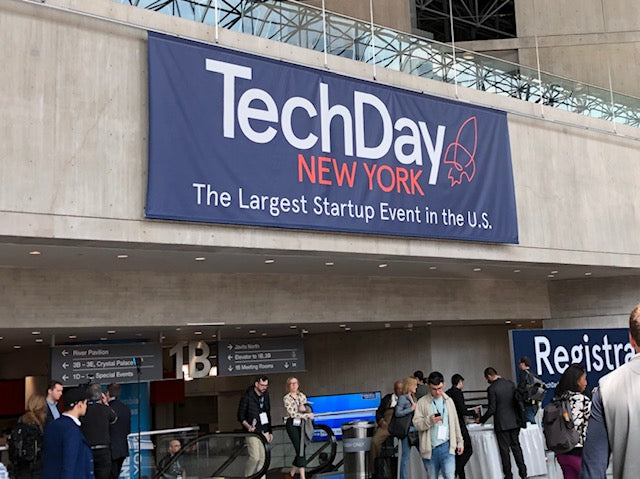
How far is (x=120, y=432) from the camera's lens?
395 inches

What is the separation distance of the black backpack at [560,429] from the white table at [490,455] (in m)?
4.51

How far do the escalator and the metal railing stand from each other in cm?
534

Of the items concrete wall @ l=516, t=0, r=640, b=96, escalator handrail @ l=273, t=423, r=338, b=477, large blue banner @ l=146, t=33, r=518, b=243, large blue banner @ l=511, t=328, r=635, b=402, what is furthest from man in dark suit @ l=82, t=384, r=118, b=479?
concrete wall @ l=516, t=0, r=640, b=96

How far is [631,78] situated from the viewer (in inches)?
858

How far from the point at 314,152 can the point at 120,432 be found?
4321 millimetres

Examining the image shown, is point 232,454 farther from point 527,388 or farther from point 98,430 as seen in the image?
point 527,388

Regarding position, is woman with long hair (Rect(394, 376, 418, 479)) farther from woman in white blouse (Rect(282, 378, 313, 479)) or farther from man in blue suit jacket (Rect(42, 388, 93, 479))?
man in blue suit jacket (Rect(42, 388, 93, 479))

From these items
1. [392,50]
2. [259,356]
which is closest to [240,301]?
[259,356]

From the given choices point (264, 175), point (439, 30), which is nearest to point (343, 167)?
point (264, 175)

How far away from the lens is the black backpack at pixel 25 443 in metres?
8.32

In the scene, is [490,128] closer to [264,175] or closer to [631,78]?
[264,175]

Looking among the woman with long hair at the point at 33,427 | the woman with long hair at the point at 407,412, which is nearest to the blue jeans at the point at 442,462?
the woman with long hair at the point at 407,412

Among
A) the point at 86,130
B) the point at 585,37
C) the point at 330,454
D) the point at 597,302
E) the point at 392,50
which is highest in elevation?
the point at 585,37

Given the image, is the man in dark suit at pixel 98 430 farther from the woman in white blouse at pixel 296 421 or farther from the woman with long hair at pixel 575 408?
the woman with long hair at pixel 575 408
